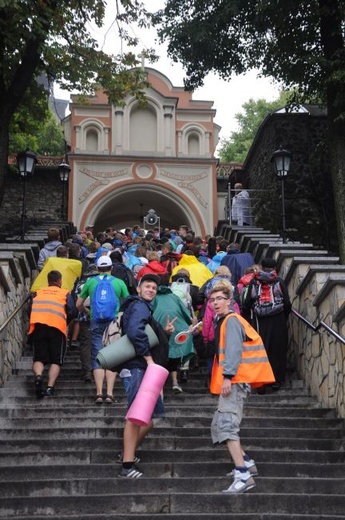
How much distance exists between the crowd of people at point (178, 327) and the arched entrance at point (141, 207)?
503 inches

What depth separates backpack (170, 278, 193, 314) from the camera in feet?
26.9

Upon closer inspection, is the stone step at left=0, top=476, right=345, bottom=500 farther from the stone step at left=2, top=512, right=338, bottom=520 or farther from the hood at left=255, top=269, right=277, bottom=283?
the hood at left=255, top=269, right=277, bottom=283

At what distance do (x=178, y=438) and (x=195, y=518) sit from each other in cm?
131

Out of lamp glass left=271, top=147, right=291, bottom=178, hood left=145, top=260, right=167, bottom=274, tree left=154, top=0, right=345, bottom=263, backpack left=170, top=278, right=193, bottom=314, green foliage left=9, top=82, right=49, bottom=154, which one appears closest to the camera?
backpack left=170, top=278, right=193, bottom=314

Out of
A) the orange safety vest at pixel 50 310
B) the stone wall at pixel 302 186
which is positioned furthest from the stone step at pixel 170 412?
the stone wall at pixel 302 186

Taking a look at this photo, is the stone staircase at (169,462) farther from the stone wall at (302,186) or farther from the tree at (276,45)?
the stone wall at (302,186)

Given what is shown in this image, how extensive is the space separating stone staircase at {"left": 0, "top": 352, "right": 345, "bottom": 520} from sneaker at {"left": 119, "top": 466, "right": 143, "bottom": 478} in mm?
81

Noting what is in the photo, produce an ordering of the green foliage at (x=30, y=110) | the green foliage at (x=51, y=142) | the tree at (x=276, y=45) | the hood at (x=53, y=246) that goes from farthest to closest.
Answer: the green foliage at (x=51, y=142) → the green foliage at (x=30, y=110) → the tree at (x=276, y=45) → the hood at (x=53, y=246)

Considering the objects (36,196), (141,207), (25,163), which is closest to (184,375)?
(25,163)

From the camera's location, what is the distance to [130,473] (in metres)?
5.23

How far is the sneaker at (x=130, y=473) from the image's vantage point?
17.1 feet

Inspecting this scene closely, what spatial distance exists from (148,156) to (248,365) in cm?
1916

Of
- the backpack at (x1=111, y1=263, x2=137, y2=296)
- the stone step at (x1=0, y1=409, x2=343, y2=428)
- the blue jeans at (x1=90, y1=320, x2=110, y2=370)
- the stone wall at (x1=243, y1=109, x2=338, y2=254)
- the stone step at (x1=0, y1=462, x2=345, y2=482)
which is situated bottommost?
the stone step at (x1=0, y1=462, x2=345, y2=482)

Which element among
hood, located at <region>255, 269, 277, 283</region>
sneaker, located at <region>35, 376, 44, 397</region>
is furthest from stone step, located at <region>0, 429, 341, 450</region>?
hood, located at <region>255, 269, 277, 283</region>
